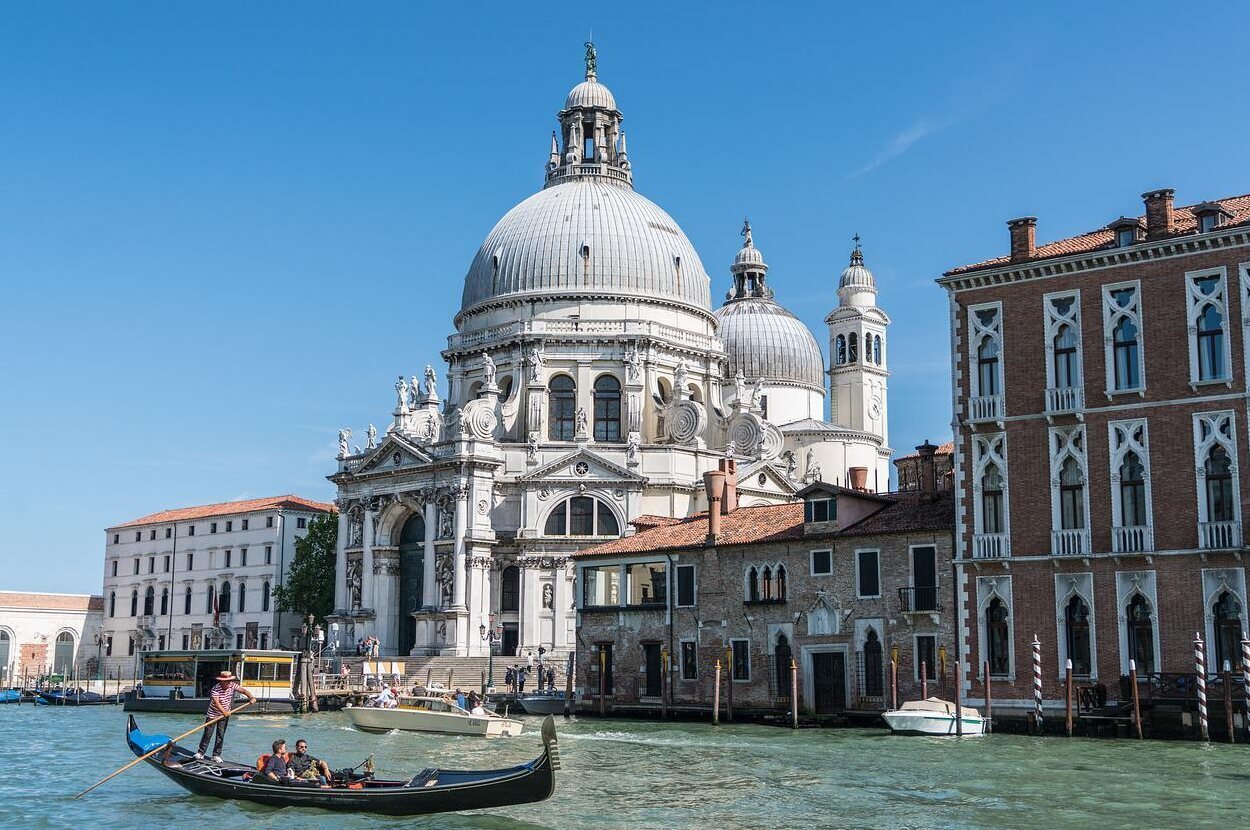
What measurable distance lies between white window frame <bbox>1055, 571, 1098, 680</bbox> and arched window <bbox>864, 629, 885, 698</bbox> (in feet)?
16.2

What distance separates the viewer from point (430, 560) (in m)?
60.8

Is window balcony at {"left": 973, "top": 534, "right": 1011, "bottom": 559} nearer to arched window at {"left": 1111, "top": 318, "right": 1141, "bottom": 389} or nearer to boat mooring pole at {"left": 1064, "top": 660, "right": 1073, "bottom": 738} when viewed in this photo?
boat mooring pole at {"left": 1064, "top": 660, "right": 1073, "bottom": 738}

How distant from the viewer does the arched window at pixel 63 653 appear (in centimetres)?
8550

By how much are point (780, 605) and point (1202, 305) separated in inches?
501

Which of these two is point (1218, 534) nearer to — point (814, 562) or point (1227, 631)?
point (1227, 631)

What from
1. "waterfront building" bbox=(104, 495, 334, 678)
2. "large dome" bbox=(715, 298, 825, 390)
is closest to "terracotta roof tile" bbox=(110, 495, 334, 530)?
"waterfront building" bbox=(104, 495, 334, 678)

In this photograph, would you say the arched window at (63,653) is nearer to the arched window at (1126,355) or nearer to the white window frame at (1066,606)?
the white window frame at (1066,606)

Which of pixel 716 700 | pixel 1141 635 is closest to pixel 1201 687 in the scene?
pixel 1141 635

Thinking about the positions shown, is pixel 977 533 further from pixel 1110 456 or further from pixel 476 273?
pixel 476 273

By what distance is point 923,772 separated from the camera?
25.8 m

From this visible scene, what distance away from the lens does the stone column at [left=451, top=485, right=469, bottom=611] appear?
5944cm

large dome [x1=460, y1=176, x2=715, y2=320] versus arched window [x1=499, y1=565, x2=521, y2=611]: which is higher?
large dome [x1=460, y1=176, x2=715, y2=320]

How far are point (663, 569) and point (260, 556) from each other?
41737mm

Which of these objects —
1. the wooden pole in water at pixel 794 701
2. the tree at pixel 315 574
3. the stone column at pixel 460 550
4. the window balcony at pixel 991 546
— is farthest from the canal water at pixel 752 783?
the tree at pixel 315 574
